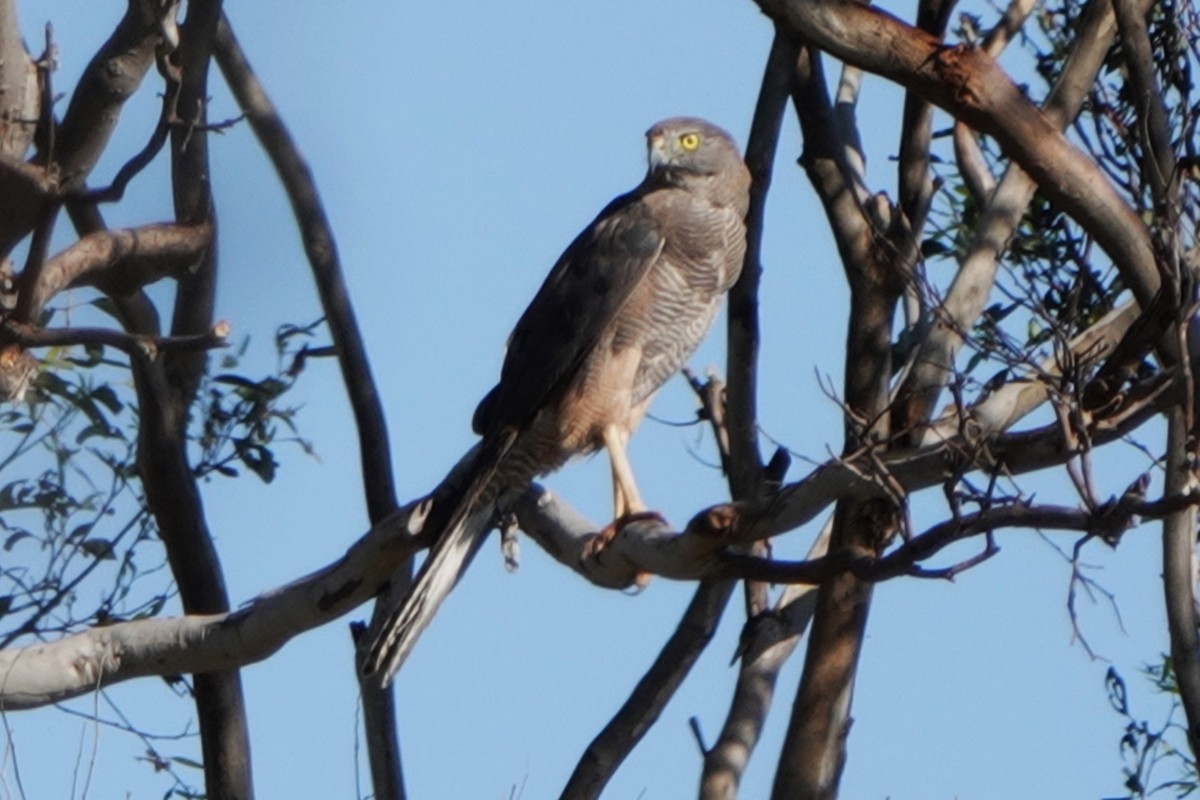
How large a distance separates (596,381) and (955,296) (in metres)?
0.97

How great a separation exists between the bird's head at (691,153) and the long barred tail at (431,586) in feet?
4.85

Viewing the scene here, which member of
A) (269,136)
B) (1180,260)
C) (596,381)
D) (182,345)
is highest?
(269,136)

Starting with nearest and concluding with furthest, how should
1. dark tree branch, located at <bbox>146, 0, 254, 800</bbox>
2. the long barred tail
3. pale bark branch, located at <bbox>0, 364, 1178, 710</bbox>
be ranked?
pale bark branch, located at <bbox>0, 364, 1178, 710</bbox>, the long barred tail, dark tree branch, located at <bbox>146, 0, 254, 800</bbox>

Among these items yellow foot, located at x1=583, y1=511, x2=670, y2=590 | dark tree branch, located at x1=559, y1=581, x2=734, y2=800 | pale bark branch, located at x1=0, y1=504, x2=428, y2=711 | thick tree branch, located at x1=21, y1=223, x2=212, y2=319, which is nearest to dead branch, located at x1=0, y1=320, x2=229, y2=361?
thick tree branch, located at x1=21, y1=223, x2=212, y2=319

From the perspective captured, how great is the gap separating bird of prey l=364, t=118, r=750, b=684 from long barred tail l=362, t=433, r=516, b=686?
12.4 inches

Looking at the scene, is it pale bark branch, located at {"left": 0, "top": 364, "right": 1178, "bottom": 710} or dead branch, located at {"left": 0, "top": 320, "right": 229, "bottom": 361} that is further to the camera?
dead branch, located at {"left": 0, "top": 320, "right": 229, "bottom": 361}

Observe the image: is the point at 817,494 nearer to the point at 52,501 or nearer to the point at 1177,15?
the point at 1177,15

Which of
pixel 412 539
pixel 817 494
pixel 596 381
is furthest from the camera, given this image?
pixel 596 381

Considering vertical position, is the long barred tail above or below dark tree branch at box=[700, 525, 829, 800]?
below

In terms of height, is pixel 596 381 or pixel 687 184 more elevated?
pixel 687 184

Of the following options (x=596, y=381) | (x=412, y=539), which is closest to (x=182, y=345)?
(x=412, y=539)

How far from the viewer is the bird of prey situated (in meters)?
5.45

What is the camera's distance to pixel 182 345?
4891 mm

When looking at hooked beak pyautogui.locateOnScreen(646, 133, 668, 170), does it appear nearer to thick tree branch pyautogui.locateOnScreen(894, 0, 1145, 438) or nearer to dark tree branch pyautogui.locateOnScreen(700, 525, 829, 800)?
thick tree branch pyautogui.locateOnScreen(894, 0, 1145, 438)
